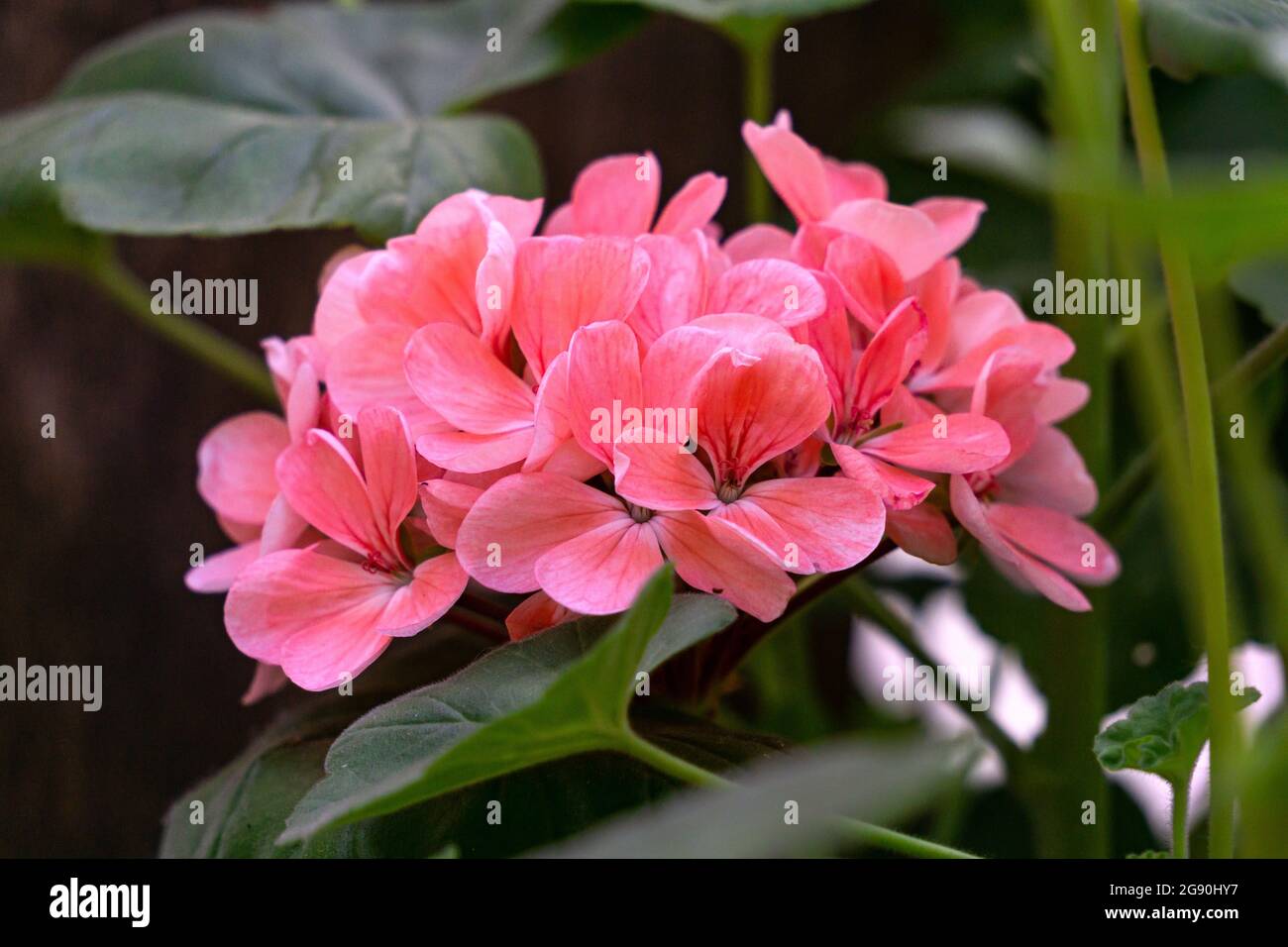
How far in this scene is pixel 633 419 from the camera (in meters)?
0.33

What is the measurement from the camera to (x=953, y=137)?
0.20 metres

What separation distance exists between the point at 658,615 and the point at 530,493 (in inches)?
2.5

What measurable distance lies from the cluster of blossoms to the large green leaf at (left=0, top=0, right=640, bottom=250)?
0.09 meters

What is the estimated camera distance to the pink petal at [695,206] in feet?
1.31

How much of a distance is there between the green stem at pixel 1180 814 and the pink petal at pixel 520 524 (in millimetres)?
199

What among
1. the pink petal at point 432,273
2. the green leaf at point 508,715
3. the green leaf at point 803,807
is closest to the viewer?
the green leaf at point 803,807

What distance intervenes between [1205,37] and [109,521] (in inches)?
29.4

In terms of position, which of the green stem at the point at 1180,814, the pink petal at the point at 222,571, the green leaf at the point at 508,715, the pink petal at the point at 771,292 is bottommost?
the green stem at the point at 1180,814

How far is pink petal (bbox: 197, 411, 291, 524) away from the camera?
43 cm

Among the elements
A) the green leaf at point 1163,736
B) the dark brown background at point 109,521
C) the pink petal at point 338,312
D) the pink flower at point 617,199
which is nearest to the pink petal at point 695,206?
the pink flower at point 617,199

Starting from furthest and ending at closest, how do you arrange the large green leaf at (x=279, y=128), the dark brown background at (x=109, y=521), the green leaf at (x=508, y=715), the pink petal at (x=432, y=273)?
the dark brown background at (x=109, y=521), the large green leaf at (x=279, y=128), the pink petal at (x=432, y=273), the green leaf at (x=508, y=715)

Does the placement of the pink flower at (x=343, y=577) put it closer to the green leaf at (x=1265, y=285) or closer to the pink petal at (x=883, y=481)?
the pink petal at (x=883, y=481)

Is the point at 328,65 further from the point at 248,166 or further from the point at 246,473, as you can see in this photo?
the point at 246,473
